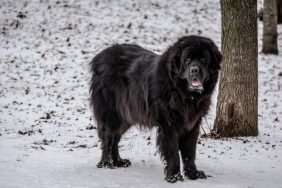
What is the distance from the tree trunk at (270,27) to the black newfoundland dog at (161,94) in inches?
354

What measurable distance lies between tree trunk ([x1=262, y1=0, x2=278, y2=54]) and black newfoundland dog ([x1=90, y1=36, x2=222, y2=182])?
29.5 feet

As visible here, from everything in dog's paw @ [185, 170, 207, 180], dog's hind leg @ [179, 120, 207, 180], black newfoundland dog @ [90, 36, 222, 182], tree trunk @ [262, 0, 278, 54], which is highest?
tree trunk @ [262, 0, 278, 54]

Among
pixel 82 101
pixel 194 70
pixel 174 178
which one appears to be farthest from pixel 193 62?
pixel 82 101

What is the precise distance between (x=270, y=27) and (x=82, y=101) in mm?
7209

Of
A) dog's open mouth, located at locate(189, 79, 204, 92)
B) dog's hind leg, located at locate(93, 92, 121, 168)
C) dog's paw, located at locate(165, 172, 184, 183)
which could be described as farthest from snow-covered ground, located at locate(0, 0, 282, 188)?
dog's open mouth, located at locate(189, 79, 204, 92)

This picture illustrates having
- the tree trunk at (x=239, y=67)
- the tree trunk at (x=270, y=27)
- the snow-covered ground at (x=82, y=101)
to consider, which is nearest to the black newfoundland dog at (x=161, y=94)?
the snow-covered ground at (x=82, y=101)

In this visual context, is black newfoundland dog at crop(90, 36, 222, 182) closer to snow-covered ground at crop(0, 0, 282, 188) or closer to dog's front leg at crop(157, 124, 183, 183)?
dog's front leg at crop(157, 124, 183, 183)

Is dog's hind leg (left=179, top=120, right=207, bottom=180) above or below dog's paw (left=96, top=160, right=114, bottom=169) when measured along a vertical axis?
above

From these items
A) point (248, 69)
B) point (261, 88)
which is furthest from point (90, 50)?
point (248, 69)

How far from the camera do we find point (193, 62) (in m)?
5.46

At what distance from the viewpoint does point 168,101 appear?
577cm

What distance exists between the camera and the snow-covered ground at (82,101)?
6.02 m

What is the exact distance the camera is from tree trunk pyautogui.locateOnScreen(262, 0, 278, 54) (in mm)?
14484

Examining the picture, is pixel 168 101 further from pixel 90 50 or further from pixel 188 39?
pixel 90 50
